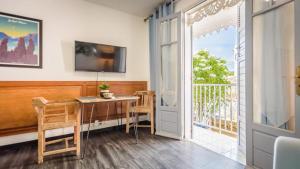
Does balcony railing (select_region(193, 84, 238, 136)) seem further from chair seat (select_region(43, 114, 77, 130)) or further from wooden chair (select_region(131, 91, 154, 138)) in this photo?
chair seat (select_region(43, 114, 77, 130))

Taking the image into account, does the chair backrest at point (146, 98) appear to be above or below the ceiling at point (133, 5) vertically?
below

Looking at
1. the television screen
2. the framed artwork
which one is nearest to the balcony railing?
the television screen

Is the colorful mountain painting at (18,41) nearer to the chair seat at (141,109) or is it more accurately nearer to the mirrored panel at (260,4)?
the chair seat at (141,109)

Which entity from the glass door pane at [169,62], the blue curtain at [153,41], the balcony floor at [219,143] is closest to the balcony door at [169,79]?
the glass door pane at [169,62]

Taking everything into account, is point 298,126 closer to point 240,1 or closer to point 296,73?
point 296,73

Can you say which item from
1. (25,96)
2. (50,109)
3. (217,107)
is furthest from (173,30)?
(25,96)

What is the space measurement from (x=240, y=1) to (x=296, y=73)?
1.27m

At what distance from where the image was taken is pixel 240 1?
2.23 meters

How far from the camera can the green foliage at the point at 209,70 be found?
3.92 meters

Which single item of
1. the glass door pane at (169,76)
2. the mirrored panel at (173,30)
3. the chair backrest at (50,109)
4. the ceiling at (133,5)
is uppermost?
the ceiling at (133,5)

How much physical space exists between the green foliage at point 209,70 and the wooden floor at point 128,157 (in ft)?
6.15

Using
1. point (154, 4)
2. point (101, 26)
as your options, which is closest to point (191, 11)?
point (154, 4)

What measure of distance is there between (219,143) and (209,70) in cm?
192

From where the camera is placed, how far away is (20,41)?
8.53 ft
